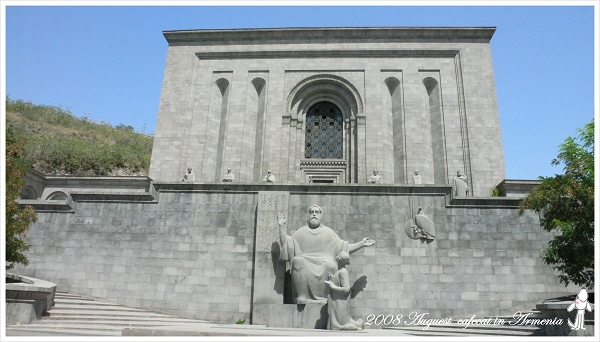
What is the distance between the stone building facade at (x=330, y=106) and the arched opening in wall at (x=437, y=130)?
0.18ft

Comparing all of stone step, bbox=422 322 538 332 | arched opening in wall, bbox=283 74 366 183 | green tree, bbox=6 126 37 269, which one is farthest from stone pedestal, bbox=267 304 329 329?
arched opening in wall, bbox=283 74 366 183

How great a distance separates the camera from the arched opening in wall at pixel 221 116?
21.8 metres

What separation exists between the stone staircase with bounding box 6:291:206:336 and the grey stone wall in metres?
Answer: 0.46

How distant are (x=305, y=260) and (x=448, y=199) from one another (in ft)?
17.2

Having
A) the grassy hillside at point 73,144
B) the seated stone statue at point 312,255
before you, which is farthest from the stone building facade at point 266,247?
the grassy hillside at point 73,144

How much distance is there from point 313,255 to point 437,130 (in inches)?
522

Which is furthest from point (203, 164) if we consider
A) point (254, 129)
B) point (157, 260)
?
point (157, 260)

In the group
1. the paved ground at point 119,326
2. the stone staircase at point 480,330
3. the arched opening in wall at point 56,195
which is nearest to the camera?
the paved ground at point 119,326

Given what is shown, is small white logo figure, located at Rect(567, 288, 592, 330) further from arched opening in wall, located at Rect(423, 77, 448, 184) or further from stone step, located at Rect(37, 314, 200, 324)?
arched opening in wall, located at Rect(423, 77, 448, 184)

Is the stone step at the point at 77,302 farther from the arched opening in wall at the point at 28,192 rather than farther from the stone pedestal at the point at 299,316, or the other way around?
the arched opening in wall at the point at 28,192

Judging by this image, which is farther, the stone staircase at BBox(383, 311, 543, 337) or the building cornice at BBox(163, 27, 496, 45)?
the building cornice at BBox(163, 27, 496, 45)

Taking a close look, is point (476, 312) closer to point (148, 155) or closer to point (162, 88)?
point (162, 88)

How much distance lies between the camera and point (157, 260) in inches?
523

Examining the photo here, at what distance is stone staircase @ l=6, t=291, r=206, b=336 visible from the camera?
952 cm
